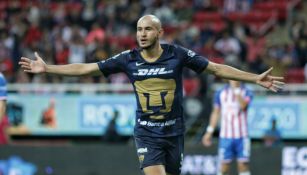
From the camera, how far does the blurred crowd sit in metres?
20.1

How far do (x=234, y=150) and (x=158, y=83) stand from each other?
16.8 feet

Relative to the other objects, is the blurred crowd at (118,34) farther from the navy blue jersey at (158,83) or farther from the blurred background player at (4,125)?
the navy blue jersey at (158,83)

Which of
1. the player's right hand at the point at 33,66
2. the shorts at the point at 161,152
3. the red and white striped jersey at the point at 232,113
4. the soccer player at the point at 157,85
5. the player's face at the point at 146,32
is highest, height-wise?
the player's face at the point at 146,32

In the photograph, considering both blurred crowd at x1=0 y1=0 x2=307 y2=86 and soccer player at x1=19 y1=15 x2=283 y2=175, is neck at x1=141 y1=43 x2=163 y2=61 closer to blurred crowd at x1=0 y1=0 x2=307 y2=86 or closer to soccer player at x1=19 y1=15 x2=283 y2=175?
soccer player at x1=19 y1=15 x2=283 y2=175

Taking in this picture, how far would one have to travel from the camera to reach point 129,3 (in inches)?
910

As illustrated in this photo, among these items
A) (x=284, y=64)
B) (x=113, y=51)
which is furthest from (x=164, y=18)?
(x=284, y=64)

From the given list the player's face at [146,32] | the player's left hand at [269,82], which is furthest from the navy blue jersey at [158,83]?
the player's left hand at [269,82]

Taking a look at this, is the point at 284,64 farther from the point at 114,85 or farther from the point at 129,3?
the point at 129,3

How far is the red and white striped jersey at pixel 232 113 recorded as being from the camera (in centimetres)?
1394

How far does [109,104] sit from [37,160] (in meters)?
4.28

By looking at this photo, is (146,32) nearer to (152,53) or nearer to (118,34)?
(152,53)

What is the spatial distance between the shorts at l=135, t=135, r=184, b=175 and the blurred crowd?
32.4 feet

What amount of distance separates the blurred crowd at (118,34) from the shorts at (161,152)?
9874mm

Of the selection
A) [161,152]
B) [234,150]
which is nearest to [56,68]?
[161,152]
